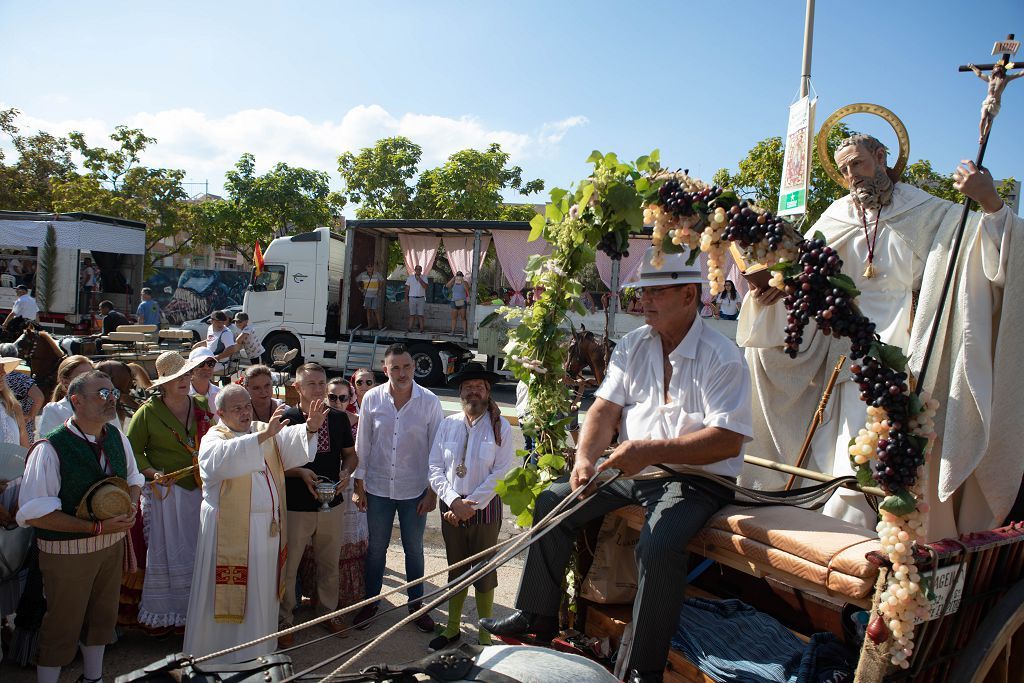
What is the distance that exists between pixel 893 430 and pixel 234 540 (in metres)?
3.60

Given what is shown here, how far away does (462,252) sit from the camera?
1759cm

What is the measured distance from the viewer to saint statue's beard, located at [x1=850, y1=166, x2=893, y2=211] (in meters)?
3.96

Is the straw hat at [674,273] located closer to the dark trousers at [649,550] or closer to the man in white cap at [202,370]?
the dark trousers at [649,550]

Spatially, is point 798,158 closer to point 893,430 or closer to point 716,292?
point 716,292

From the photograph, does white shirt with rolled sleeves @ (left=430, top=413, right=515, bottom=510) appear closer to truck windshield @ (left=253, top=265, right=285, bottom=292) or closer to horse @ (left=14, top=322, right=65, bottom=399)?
horse @ (left=14, top=322, right=65, bottom=399)

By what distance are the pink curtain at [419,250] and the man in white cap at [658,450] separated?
1471 cm

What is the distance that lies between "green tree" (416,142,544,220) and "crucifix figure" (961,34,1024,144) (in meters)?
22.5

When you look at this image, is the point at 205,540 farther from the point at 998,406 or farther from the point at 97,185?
the point at 97,185

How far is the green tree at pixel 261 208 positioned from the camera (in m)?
29.5

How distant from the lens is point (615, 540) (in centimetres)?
359

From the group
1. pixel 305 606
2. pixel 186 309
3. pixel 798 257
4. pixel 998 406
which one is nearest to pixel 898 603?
pixel 798 257

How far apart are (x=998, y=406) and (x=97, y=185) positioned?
1246 inches

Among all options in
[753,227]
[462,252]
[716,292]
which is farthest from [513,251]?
[753,227]

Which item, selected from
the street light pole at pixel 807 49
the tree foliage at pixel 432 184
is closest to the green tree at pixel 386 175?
the tree foliage at pixel 432 184
